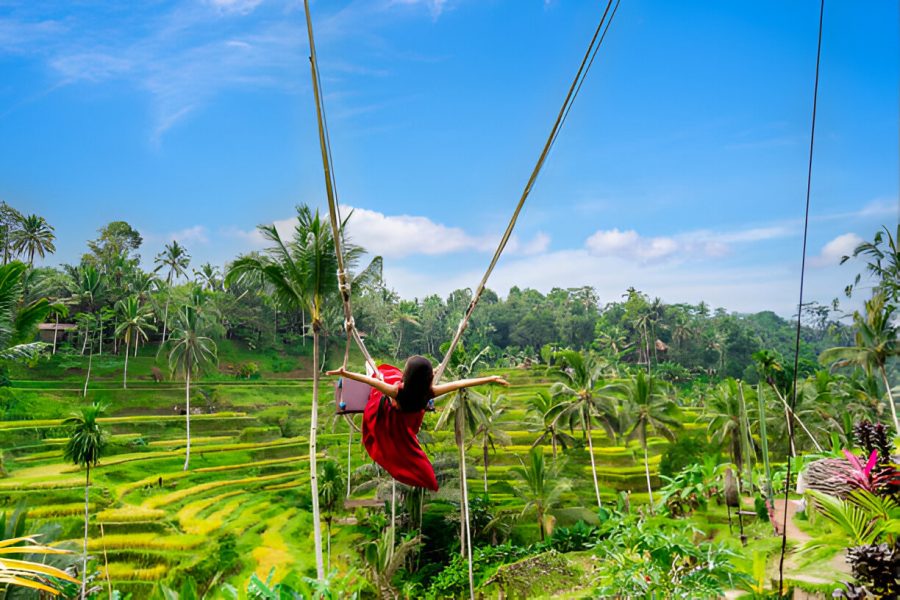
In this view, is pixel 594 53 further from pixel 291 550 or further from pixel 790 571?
pixel 291 550

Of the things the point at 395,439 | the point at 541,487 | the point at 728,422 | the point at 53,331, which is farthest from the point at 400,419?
the point at 53,331

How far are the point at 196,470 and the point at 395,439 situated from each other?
1882 cm

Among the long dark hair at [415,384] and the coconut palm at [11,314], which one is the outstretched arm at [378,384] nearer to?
the long dark hair at [415,384]

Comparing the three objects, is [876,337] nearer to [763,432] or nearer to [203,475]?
[763,432]

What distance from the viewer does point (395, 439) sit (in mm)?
2664

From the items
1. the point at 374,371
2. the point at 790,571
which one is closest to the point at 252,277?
the point at 374,371

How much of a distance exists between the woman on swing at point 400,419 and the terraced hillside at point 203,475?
12.6 m

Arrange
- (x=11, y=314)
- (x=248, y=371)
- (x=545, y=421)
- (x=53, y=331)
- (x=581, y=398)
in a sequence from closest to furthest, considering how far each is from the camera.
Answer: (x=11, y=314) < (x=581, y=398) < (x=545, y=421) < (x=53, y=331) < (x=248, y=371)

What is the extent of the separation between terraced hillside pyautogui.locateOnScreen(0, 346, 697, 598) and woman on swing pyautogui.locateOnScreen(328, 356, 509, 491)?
1258 cm

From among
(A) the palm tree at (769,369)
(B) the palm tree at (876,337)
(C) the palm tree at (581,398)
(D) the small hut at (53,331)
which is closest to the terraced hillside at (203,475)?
(C) the palm tree at (581,398)

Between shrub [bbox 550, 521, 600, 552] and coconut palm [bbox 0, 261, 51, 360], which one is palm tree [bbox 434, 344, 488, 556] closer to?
shrub [bbox 550, 521, 600, 552]

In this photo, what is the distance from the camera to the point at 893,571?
2889 mm

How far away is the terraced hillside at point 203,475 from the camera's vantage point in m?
13.8

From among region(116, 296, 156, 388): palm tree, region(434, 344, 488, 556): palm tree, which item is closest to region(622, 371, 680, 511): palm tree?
region(434, 344, 488, 556): palm tree
